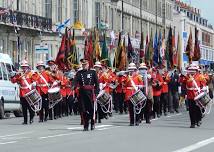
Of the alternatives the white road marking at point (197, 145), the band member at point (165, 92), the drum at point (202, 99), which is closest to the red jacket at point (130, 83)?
the drum at point (202, 99)

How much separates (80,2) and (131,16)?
2381 cm

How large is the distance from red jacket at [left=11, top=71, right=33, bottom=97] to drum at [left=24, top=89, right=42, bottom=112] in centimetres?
11

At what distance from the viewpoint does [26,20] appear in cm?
5550

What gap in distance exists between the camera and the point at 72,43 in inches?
1619

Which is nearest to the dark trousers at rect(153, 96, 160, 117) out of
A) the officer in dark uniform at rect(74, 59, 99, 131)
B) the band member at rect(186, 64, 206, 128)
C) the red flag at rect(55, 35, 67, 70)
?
the band member at rect(186, 64, 206, 128)

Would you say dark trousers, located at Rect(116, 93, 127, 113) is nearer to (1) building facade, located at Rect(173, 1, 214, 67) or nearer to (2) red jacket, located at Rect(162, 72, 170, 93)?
(2) red jacket, located at Rect(162, 72, 170, 93)

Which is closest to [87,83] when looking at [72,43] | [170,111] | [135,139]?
[135,139]

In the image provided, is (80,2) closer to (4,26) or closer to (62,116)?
(4,26)

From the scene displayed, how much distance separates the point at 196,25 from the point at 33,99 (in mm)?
111343

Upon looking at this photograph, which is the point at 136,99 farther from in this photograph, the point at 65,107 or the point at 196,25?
the point at 196,25

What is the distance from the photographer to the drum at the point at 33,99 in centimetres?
2573

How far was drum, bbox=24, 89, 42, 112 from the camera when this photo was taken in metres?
25.7

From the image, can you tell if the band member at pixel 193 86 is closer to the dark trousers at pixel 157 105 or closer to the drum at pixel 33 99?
the drum at pixel 33 99

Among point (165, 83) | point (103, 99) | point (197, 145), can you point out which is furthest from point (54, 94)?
point (197, 145)
